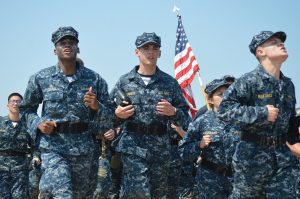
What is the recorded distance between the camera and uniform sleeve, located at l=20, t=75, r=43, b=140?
7.12m

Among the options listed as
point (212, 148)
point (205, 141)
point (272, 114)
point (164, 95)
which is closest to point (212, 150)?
point (212, 148)

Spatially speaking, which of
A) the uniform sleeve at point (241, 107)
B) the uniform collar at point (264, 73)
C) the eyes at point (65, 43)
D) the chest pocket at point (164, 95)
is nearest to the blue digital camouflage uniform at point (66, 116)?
the eyes at point (65, 43)

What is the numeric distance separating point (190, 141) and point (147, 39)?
1855mm

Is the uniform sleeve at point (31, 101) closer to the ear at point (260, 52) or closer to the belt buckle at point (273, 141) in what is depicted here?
the ear at point (260, 52)

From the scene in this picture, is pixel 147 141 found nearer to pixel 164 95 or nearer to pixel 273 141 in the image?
pixel 164 95

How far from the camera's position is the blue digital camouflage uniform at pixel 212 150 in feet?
27.6

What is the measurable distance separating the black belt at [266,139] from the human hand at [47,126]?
2.34 m

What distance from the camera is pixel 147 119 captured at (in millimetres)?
7727

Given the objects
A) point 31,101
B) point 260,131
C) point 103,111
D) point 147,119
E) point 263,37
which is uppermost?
point 263,37

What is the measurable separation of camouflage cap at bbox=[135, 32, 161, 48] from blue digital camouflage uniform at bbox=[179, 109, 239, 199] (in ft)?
5.14

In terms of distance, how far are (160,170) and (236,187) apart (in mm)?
1540

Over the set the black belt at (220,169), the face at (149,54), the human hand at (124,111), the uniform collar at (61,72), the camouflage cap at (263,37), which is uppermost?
the face at (149,54)

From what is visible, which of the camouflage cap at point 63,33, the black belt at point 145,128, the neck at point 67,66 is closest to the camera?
the camouflage cap at point 63,33

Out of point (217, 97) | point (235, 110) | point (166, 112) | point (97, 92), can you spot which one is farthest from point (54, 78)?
point (217, 97)
